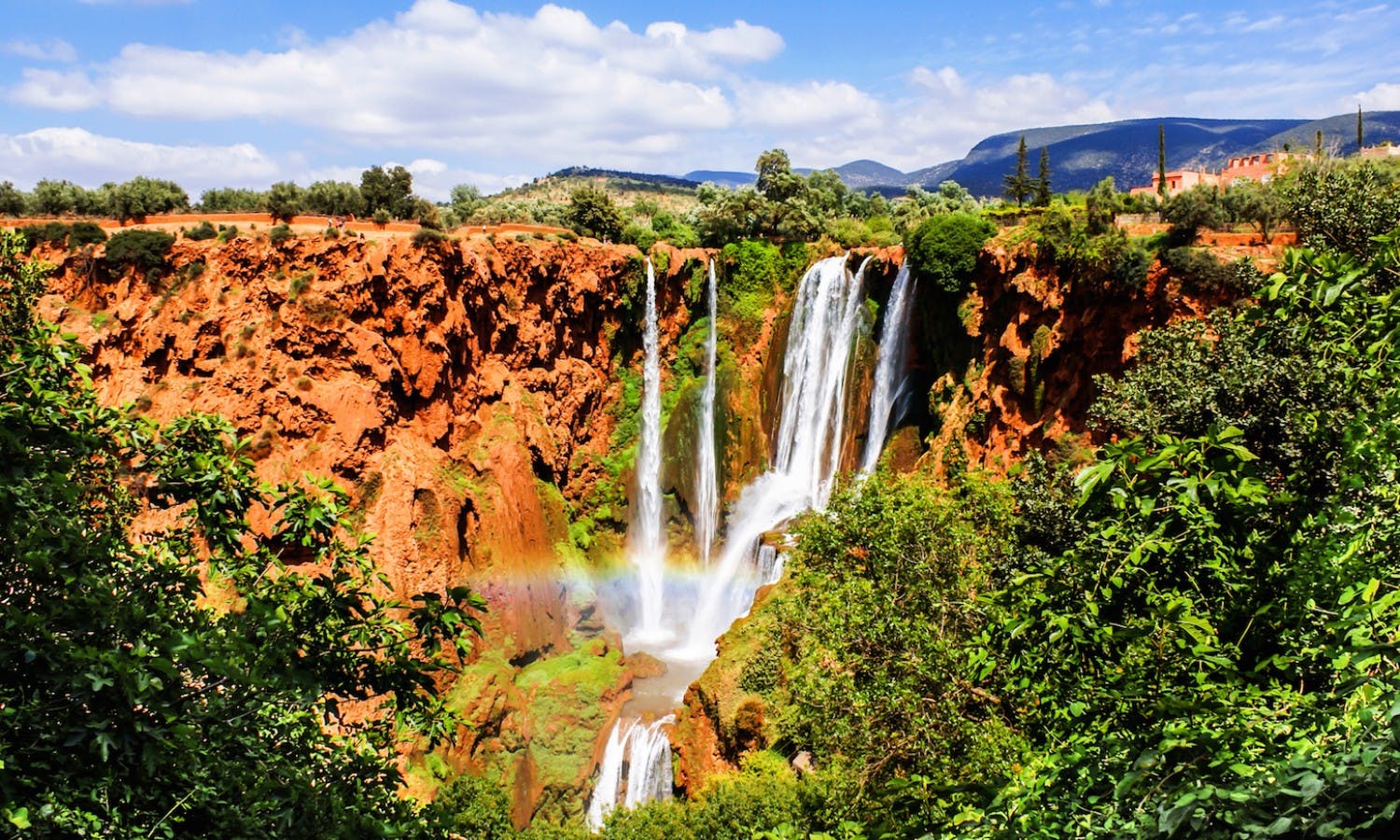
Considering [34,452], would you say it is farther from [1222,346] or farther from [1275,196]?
[1275,196]

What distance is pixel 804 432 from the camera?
3672 cm

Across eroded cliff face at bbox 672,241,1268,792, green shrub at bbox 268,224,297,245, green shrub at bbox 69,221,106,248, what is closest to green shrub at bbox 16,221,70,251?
green shrub at bbox 69,221,106,248

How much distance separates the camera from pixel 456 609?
245 inches

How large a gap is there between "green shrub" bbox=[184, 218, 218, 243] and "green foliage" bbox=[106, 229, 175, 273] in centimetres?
70

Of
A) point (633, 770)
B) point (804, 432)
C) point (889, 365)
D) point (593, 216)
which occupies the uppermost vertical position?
point (593, 216)

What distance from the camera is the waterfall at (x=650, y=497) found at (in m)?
37.4

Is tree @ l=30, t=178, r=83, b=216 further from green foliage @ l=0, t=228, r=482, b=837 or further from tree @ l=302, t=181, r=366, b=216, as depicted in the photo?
green foliage @ l=0, t=228, r=482, b=837

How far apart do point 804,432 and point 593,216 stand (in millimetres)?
15409

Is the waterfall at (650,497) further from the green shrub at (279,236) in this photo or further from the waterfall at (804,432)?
the green shrub at (279,236)

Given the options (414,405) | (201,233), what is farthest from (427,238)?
(201,233)

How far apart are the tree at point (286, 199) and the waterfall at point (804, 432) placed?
22.2 metres

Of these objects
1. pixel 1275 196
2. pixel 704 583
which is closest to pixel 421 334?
pixel 704 583

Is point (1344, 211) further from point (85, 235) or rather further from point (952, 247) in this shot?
point (85, 235)

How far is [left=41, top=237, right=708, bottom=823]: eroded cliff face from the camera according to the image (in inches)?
1072
